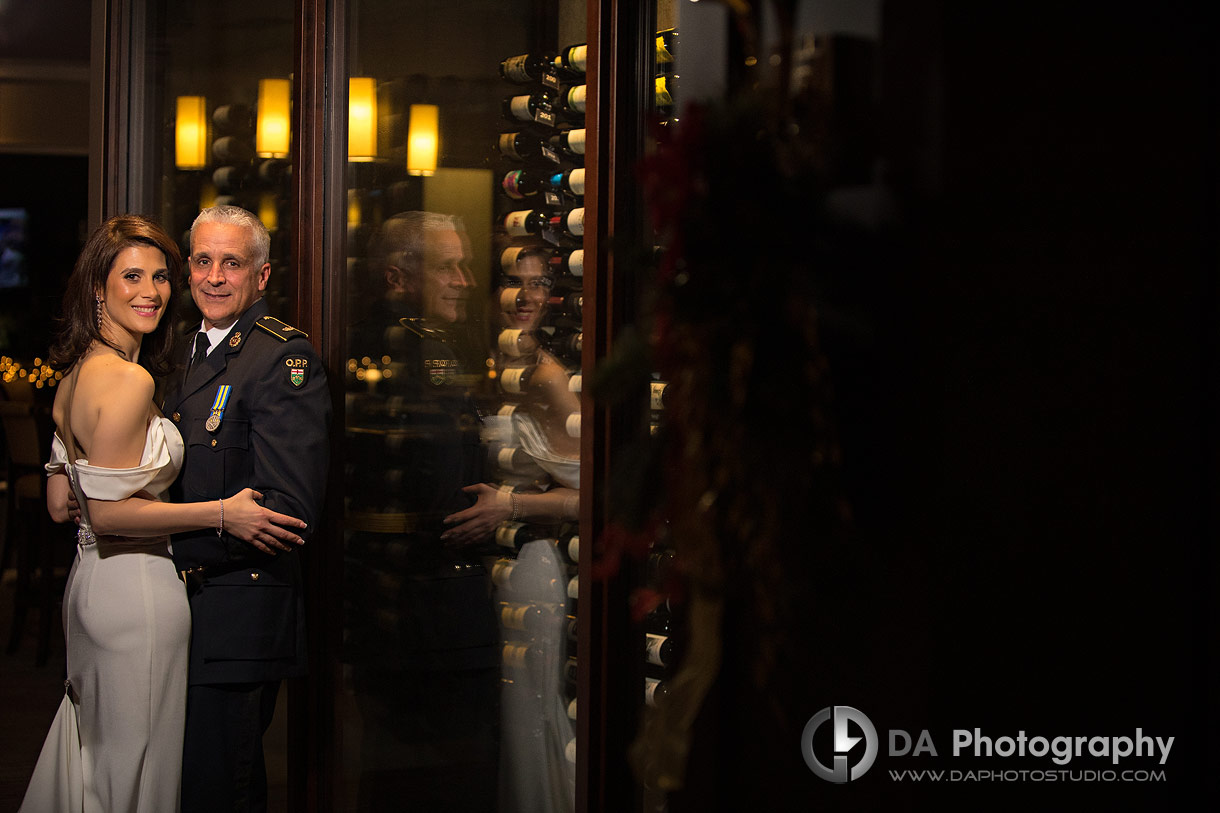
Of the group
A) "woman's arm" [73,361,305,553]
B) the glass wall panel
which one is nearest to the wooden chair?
the glass wall panel

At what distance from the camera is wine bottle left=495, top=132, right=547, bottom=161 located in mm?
2201

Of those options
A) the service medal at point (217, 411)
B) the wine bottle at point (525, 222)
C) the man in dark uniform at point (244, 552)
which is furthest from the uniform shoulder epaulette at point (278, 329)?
the wine bottle at point (525, 222)

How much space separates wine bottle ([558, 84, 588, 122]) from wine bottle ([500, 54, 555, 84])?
9 centimetres

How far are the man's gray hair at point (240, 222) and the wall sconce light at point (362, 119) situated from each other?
351 millimetres

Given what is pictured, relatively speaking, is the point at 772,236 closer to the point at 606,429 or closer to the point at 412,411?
the point at 606,429

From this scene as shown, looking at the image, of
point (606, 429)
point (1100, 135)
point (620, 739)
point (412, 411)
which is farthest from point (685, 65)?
point (412, 411)

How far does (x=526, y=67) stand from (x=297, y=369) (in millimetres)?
798

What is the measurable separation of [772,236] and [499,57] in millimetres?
1335

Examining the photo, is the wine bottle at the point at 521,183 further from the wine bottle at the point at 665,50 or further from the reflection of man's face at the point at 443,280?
the wine bottle at the point at 665,50

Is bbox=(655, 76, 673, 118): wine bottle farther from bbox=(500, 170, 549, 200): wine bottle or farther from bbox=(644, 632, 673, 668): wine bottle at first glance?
bbox=(644, 632, 673, 668): wine bottle

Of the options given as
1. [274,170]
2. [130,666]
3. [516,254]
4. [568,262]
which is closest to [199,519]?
[130,666]

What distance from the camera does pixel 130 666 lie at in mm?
2424

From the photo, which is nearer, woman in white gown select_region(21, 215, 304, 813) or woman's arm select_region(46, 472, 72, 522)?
woman in white gown select_region(21, 215, 304, 813)

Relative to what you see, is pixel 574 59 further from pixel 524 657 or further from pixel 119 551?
pixel 119 551
